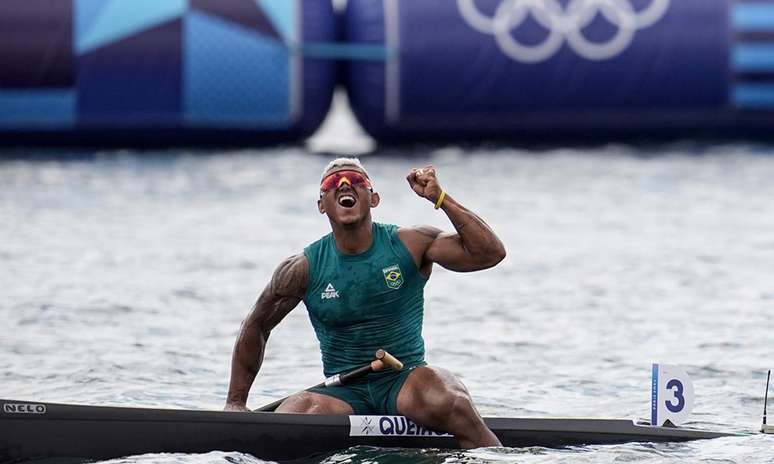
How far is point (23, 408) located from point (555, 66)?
15.3 m

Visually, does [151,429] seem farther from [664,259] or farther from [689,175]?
[689,175]

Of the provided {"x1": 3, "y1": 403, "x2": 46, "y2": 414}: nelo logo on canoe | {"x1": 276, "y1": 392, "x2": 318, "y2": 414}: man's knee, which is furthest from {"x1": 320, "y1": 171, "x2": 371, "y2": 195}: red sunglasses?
{"x1": 3, "y1": 403, "x2": 46, "y2": 414}: nelo logo on canoe

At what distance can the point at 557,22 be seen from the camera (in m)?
22.3

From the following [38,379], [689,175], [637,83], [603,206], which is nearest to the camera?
[38,379]

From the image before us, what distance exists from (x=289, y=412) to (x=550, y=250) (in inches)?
321

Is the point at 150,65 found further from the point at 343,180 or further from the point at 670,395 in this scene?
the point at 670,395

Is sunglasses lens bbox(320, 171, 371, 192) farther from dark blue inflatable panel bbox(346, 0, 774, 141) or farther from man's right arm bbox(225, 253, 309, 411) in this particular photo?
dark blue inflatable panel bbox(346, 0, 774, 141)

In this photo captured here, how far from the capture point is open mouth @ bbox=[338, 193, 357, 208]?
27.4ft

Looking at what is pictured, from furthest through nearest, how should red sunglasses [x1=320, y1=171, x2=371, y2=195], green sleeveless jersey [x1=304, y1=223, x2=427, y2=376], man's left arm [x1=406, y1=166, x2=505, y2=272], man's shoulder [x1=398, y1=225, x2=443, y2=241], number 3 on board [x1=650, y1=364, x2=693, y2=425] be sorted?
number 3 on board [x1=650, y1=364, x2=693, y2=425]
man's shoulder [x1=398, y1=225, x2=443, y2=241]
green sleeveless jersey [x1=304, y1=223, x2=427, y2=376]
red sunglasses [x1=320, y1=171, x2=371, y2=195]
man's left arm [x1=406, y1=166, x2=505, y2=272]

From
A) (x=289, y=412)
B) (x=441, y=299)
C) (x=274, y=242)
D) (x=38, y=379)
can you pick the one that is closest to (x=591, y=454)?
(x=289, y=412)

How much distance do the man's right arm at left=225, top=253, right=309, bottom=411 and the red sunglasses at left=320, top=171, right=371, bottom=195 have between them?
49 cm

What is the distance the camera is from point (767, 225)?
1775 cm

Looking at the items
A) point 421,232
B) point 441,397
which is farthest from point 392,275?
point 441,397

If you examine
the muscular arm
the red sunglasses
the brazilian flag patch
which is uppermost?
the red sunglasses
